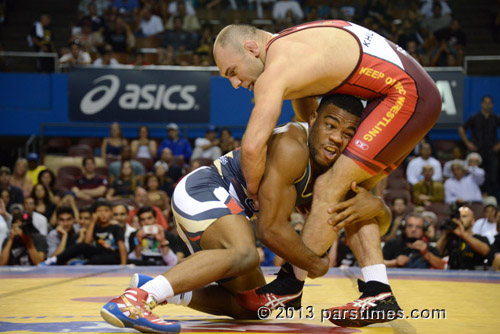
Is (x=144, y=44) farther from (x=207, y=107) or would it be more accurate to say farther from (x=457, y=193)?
(x=457, y=193)

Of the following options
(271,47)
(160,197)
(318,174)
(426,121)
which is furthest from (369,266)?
(160,197)

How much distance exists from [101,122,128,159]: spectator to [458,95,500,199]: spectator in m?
5.01

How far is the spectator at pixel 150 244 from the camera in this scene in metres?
6.89

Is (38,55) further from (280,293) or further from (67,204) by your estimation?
(280,293)

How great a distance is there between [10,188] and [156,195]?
69.6 inches

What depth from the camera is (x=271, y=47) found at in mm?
2967

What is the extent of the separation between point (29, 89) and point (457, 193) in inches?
265

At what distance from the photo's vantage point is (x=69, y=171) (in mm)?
10039

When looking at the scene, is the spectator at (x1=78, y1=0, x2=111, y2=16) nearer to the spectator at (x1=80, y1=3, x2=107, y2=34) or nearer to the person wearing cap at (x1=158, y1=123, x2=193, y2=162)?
the spectator at (x1=80, y1=3, x2=107, y2=34)

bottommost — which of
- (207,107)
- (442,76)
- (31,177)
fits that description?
(31,177)

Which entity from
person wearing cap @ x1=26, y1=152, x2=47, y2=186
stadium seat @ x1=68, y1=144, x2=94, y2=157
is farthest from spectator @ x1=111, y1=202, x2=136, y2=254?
stadium seat @ x1=68, y1=144, x2=94, y2=157

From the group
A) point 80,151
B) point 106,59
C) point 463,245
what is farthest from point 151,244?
point 106,59

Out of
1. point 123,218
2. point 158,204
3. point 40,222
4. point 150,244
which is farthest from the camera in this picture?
point 158,204

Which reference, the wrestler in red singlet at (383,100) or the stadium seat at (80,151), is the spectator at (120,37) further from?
the wrestler in red singlet at (383,100)
